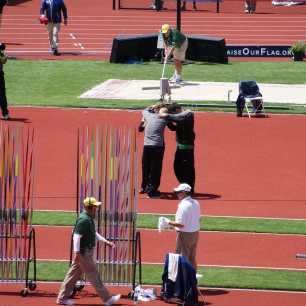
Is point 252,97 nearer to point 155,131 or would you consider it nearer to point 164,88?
point 164,88

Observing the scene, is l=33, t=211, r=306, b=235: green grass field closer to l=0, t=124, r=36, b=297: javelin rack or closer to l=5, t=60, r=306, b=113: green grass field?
l=0, t=124, r=36, b=297: javelin rack

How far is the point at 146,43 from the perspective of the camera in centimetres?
3981

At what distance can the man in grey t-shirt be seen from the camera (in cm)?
2427

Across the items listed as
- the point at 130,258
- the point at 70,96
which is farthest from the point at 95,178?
the point at 70,96

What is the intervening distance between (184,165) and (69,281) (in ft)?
20.5

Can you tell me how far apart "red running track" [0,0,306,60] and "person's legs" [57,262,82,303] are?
23.3 metres

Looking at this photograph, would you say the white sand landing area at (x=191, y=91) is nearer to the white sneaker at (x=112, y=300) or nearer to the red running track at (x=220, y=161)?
the red running track at (x=220, y=161)

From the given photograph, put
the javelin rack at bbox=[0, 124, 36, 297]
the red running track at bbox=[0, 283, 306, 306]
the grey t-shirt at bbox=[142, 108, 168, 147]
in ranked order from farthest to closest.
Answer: the grey t-shirt at bbox=[142, 108, 168, 147] → the javelin rack at bbox=[0, 124, 36, 297] → the red running track at bbox=[0, 283, 306, 306]

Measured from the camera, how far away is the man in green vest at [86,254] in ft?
58.6

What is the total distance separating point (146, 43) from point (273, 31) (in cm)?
919

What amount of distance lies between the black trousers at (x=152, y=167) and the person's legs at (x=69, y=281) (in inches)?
247

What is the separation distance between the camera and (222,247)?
2152cm

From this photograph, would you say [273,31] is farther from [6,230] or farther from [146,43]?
[6,230]

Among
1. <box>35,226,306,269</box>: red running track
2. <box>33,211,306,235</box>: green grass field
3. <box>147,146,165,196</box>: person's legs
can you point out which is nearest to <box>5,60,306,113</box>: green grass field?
<box>147,146,165,196</box>: person's legs
